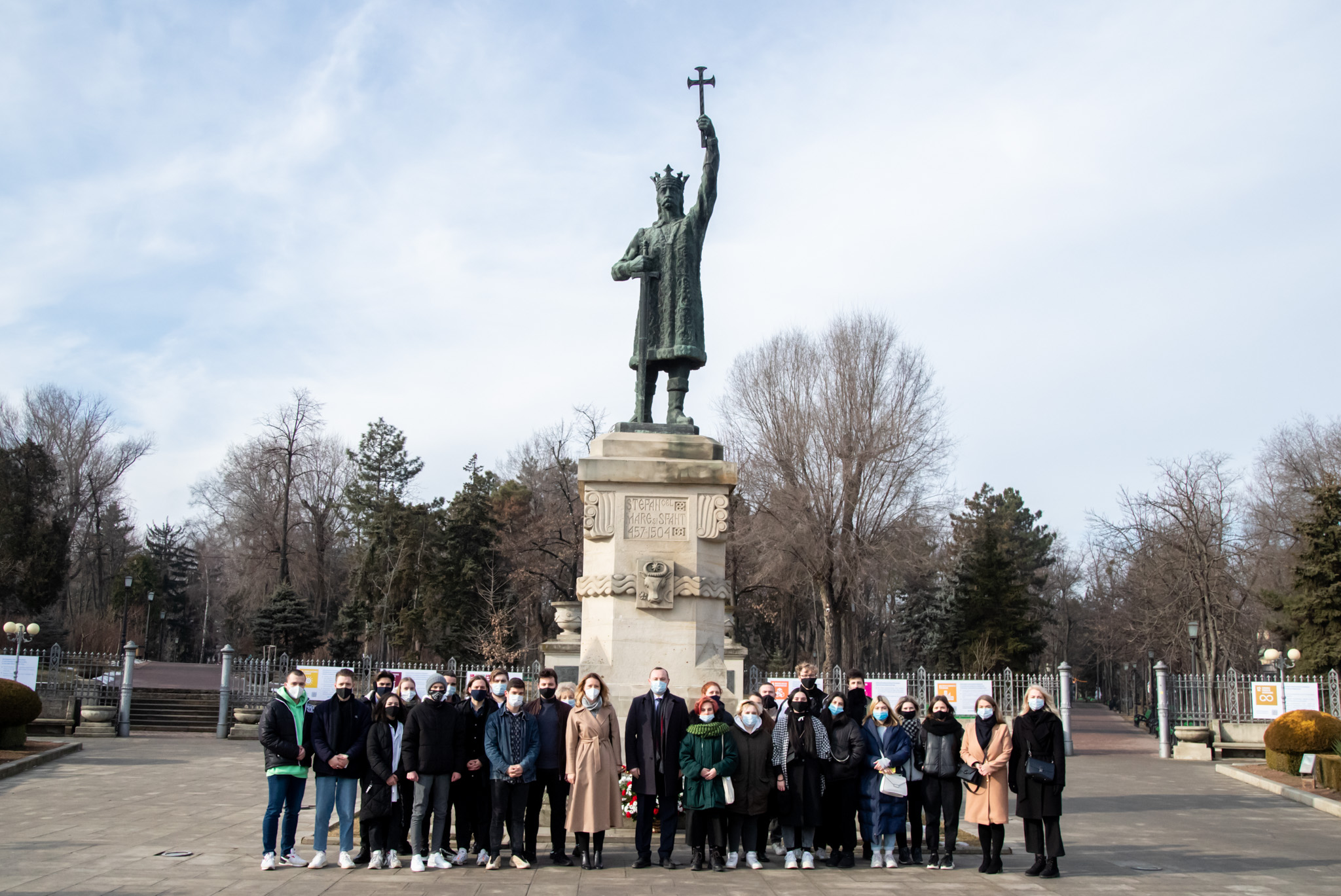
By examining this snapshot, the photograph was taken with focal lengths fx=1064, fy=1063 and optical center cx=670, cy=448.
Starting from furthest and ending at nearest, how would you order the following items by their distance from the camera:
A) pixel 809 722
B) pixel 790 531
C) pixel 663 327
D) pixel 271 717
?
pixel 790 531
pixel 663 327
pixel 809 722
pixel 271 717

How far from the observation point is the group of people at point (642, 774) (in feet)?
27.4

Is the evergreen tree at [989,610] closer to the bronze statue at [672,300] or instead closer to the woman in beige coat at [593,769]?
the bronze statue at [672,300]

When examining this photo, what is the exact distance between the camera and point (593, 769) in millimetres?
8445

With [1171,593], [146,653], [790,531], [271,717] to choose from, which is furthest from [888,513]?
[146,653]

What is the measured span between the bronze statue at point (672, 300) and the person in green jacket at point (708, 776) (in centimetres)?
403

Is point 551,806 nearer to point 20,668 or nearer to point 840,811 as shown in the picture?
point 840,811

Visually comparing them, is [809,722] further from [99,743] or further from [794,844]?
[99,743]

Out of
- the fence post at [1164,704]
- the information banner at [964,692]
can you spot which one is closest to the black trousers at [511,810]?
the information banner at [964,692]

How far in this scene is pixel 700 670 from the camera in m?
10.8

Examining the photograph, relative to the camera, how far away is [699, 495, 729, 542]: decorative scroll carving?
11.0m

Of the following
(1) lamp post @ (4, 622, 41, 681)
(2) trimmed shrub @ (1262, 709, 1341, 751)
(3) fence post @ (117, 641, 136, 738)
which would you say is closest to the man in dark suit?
(2) trimmed shrub @ (1262, 709, 1341, 751)

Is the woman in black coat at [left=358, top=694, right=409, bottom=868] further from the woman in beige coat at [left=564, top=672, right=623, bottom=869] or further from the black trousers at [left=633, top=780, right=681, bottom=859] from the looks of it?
the black trousers at [left=633, top=780, right=681, bottom=859]

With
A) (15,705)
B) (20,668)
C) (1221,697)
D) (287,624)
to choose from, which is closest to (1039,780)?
(15,705)

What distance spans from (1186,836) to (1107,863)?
2752mm
